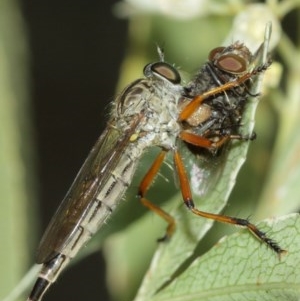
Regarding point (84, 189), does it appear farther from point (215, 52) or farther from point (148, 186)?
point (215, 52)

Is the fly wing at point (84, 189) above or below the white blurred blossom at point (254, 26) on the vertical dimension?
below

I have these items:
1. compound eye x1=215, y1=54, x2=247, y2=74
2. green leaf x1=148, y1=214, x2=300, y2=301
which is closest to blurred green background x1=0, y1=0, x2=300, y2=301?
compound eye x1=215, y1=54, x2=247, y2=74

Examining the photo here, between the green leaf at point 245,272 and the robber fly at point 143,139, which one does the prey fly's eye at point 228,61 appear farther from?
the green leaf at point 245,272

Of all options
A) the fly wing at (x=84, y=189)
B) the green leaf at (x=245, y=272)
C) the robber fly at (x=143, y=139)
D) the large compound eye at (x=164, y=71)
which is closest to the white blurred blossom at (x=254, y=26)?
the robber fly at (x=143, y=139)

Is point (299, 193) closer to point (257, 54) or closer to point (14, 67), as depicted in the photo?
point (257, 54)

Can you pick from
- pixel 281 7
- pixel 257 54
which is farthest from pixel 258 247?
pixel 281 7

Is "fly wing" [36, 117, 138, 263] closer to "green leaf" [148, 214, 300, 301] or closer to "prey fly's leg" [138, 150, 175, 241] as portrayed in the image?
"prey fly's leg" [138, 150, 175, 241]
